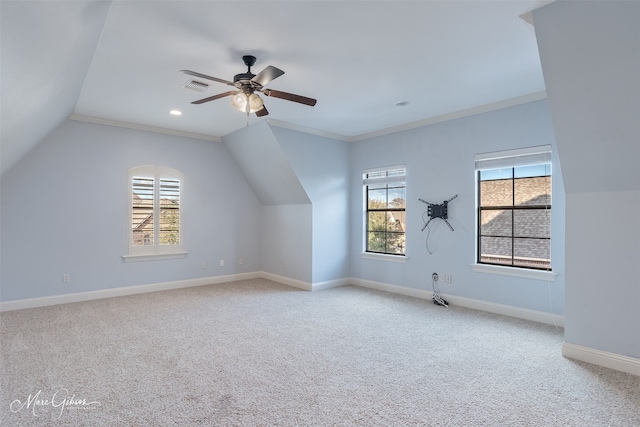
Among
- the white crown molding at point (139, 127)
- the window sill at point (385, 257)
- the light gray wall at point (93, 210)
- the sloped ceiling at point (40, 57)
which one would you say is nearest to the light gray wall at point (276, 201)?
the white crown molding at point (139, 127)

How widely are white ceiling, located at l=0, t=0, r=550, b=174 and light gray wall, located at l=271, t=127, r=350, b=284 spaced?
115 cm

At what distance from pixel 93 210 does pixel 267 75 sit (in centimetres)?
398

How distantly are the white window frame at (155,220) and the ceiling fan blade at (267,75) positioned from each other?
3513 mm

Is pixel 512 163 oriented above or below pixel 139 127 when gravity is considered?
below

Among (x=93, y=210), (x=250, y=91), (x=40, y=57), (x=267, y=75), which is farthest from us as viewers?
(x=93, y=210)

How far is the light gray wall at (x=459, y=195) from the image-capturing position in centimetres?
408

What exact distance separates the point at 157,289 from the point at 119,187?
5.90ft

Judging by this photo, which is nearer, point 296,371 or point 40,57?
point 40,57

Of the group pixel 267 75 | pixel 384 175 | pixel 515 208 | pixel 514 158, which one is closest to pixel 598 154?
pixel 514 158

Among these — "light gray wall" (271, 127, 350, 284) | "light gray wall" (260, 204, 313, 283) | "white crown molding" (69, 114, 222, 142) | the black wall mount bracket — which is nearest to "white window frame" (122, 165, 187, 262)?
"white crown molding" (69, 114, 222, 142)

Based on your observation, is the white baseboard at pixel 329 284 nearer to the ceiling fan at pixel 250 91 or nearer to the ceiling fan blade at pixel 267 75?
the ceiling fan at pixel 250 91

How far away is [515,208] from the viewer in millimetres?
4418

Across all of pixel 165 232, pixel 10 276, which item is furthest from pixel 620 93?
pixel 10 276

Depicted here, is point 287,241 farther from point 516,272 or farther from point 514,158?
point 514,158
